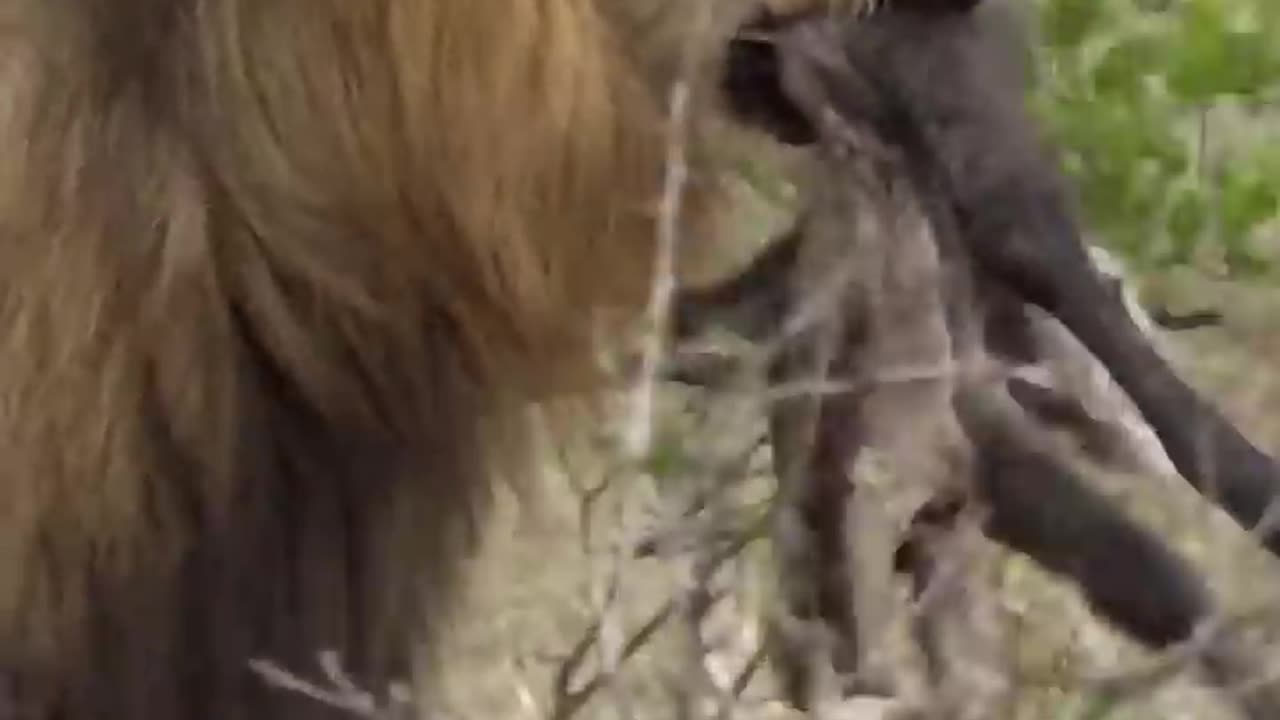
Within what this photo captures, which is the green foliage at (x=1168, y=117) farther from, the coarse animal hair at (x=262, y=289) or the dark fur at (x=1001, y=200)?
the coarse animal hair at (x=262, y=289)

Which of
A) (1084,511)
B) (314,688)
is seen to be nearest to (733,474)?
(1084,511)

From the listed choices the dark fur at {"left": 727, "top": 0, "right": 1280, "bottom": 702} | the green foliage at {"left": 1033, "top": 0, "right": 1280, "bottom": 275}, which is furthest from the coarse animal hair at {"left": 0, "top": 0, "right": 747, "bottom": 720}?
the green foliage at {"left": 1033, "top": 0, "right": 1280, "bottom": 275}

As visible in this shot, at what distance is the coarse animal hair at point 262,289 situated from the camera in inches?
22.1

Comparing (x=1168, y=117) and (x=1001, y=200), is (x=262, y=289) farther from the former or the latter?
(x=1168, y=117)

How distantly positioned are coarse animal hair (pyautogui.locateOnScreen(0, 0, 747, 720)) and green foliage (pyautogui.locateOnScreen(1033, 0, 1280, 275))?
0.29 metres

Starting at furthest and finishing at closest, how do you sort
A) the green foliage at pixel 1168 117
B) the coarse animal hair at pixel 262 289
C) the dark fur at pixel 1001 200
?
the green foliage at pixel 1168 117, the dark fur at pixel 1001 200, the coarse animal hair at pixel 262 289

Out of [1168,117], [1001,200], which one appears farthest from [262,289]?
[1168,117]

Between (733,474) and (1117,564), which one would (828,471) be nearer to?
(733,474)

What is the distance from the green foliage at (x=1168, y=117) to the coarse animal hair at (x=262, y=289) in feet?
0.96

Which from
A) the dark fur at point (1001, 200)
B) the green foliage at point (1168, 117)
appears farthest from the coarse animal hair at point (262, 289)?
the green foliage at point (1168, 117)

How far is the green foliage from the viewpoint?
86cm

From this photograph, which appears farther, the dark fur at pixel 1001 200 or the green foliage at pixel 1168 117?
the green foliage at pixel 1168 117

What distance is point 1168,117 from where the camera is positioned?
877 mm

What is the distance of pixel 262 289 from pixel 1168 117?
0.48 meters
